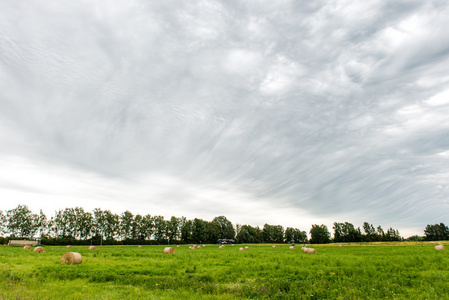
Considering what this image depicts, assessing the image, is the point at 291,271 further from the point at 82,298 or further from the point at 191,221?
the point at 191,221

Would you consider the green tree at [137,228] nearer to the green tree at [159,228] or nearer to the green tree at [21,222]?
the green tree at [159,228]

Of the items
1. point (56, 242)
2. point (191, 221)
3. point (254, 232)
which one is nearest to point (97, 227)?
point (56, 242)

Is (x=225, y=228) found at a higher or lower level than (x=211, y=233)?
higher

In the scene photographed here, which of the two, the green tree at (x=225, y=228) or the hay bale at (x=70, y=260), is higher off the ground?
the green tree at (x=225, y=228)

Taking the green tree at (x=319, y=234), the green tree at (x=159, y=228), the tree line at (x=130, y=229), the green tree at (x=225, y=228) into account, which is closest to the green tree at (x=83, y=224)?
the tree line at (x=130, y=229)

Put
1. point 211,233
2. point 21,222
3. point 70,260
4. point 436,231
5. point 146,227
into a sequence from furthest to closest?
point 436,231, point 211,233, point 146,227, point 21,222, point 70,260

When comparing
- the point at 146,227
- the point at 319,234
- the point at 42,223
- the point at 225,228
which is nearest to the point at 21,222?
the point at 42,223

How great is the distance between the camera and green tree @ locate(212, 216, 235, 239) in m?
185

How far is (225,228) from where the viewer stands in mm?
187750

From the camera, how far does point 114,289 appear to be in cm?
1288

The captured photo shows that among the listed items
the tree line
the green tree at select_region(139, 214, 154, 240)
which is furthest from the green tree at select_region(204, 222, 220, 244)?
the green tree at select_region(139, 214, 154, 240)

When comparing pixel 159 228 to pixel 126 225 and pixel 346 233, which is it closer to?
pixel 126 225

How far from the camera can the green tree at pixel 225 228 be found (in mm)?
185375

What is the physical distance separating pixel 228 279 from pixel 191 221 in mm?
156337
